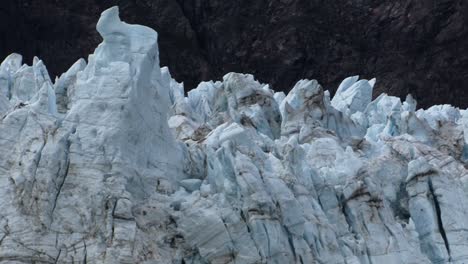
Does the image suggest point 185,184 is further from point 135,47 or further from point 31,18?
point 31,18

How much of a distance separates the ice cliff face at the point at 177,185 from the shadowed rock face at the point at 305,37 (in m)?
17.1

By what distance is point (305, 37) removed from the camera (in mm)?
41719

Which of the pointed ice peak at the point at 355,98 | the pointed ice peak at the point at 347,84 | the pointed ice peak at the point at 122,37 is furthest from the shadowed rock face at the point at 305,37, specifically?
the pointed ice peak at the point at 122,37

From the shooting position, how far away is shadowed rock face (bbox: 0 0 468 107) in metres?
41.1

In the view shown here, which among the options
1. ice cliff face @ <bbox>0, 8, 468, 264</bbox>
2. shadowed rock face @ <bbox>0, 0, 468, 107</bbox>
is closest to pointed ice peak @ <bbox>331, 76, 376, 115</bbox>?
ice cliff face @ <bbox>0, 8, 468, 264</bbox>

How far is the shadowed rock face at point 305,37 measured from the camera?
1617 inches

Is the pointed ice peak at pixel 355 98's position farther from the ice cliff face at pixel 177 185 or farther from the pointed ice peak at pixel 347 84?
the ice cliff face at pixel 177 185

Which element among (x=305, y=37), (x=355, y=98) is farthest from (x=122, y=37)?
(x=305, y=37)

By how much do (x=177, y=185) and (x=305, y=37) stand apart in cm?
2212

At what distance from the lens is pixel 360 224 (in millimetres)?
20938

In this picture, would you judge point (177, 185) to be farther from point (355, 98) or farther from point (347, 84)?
point (347, 84)

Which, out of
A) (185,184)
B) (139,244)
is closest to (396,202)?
(185,184)

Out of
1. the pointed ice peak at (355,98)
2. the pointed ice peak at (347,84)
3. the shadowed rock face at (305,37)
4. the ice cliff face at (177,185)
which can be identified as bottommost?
the ice cliff face at (177,185)

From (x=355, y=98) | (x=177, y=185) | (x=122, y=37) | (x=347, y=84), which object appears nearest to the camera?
(x=177, y=185)
